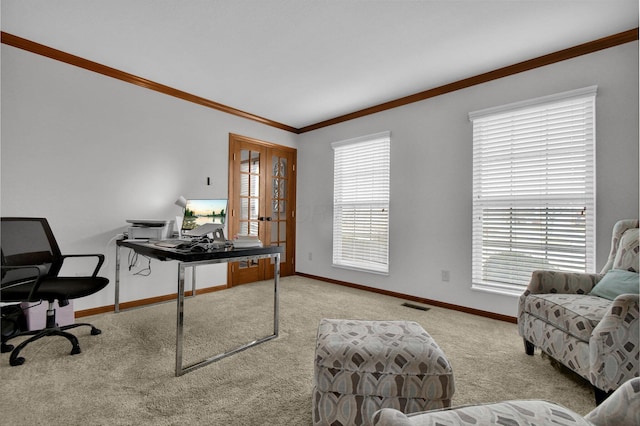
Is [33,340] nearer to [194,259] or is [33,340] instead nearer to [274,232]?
[194,259]

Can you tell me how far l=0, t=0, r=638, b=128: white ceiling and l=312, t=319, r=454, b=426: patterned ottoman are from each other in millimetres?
2268

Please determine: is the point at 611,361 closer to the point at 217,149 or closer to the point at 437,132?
the point at 437,132

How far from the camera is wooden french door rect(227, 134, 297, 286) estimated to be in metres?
4.21

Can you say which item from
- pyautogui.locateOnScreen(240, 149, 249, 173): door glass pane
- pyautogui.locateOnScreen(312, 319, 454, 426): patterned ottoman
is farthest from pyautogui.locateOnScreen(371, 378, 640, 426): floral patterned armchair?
pyautogui.locateOnScreen(240, 149, 249, 173): door glass pane

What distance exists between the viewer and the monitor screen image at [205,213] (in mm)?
2809

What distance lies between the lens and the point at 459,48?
2627 mm

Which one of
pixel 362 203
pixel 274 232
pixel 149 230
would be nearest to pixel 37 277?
pixel 149 230

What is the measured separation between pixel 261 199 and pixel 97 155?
2.13 meters

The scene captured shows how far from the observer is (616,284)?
5.94 ft

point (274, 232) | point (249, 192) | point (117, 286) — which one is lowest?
point (117, 286)

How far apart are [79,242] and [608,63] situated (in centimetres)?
506

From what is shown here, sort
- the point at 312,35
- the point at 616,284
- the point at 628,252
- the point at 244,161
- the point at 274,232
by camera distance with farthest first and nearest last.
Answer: the point at 274,232 < the point at 244,161 < the point at 312,35 < the point at 628,252 < the point at 616,284

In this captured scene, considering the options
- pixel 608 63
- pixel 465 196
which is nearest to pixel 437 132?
pixel 465 196

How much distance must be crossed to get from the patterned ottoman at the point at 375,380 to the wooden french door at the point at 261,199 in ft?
10.2
